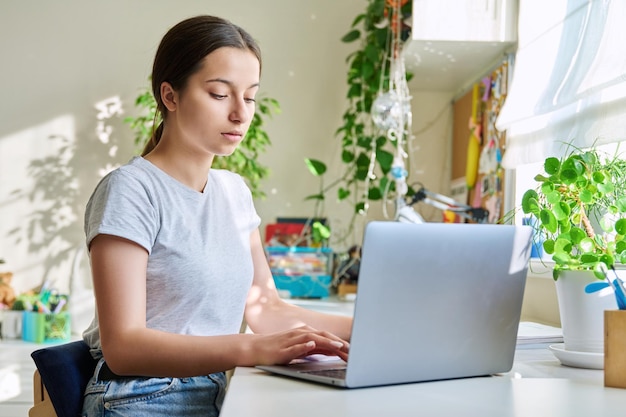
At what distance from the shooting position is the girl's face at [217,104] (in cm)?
127

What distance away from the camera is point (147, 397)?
3.85 feet

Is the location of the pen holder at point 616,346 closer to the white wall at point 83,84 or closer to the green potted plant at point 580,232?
the green potted plant at point 580,232

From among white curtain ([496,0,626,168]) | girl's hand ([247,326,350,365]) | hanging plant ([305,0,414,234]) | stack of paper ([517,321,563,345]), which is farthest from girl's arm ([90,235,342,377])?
hanging plant ([305,0,414,234])

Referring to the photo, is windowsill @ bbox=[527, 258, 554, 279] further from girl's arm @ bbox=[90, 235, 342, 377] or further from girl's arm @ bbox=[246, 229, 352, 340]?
girl's arm @ bbox=[90, 235, 342, 377]

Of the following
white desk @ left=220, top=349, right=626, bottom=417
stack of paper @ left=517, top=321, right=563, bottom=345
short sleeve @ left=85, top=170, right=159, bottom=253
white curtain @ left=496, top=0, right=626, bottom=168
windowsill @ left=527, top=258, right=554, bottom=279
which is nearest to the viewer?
white desk @ left=220, top=349, right=626, bottom=417

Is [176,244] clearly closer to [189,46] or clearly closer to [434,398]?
[189,46]

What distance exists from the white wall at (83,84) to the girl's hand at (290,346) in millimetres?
2347

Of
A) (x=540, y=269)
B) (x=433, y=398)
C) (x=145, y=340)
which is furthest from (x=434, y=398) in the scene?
(x=540, y=269)

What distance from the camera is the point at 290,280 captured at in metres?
2.92

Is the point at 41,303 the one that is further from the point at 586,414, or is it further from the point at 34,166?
the point at 586,414

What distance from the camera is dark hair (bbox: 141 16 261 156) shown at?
4.26 feet

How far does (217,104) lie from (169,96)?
103mm

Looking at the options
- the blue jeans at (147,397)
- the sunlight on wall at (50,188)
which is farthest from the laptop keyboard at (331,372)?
the sunlight on wall at (50,188)

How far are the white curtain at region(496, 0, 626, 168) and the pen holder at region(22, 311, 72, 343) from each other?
1.74 m
